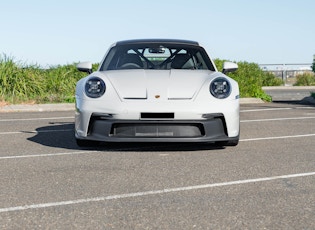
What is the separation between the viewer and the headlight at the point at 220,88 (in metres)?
6.57

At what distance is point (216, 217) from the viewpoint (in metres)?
3.80

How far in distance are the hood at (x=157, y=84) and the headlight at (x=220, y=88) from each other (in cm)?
14

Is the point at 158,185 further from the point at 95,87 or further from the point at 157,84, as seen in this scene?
the point at 95,87

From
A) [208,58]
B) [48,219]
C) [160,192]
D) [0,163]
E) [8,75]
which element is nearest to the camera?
[48,219]

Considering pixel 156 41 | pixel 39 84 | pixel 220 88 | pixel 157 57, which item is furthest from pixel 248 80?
pixel 220 88

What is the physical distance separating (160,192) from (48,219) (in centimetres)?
109

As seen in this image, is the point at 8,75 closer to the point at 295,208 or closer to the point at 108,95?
the point at 108,95

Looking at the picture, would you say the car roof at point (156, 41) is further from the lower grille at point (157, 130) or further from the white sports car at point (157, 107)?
the lower grille at point (157, 130)

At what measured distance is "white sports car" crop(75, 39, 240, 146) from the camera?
248 inches

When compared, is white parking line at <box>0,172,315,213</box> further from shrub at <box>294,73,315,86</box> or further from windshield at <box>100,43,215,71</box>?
shrub at <box>294,73,315,86</box>

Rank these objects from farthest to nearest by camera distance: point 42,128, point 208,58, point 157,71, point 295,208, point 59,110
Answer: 1. point 59,110
2. point 42,128
3. point 208,58
4. point 157,71
5. point 295,208

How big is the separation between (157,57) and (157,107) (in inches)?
81.8

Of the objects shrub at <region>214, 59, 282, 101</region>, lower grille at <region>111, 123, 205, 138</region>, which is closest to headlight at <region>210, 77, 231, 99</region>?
lower grille at <region>111, 123, 205, 138</region>

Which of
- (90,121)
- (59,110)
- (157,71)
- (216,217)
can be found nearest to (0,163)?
(90,121)
